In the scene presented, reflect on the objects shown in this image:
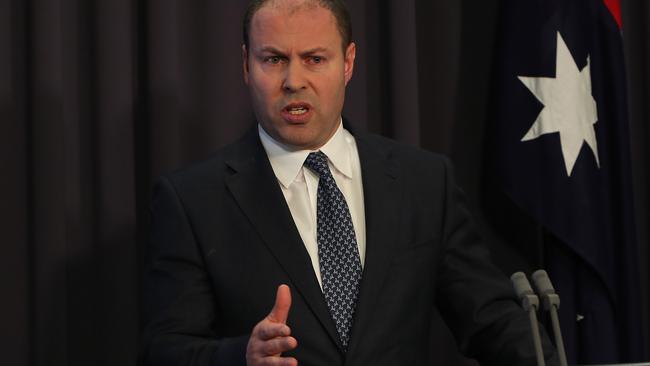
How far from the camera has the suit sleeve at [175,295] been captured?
214 centimetres

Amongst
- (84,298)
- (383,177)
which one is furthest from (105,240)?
(383,177)

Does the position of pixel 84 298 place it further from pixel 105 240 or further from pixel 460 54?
pixel 460 54

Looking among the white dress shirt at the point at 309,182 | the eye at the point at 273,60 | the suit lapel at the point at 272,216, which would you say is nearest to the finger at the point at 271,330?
the suit lapel at the point at 272,216

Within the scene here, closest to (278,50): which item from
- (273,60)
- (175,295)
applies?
(273,60)

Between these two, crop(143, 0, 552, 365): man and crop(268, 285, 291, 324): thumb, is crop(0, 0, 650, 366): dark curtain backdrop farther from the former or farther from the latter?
crop(268, 285, 291, 324): thumb

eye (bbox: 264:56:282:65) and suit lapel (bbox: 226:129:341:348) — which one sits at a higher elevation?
eye (bbox: 264:56:282:65)

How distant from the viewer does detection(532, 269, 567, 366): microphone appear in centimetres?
162

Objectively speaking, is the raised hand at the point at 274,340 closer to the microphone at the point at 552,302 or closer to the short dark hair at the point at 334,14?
the microphone at the point at 552,302

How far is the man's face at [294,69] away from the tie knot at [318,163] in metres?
0.03

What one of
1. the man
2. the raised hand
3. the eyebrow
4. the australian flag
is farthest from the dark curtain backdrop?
the raised hand

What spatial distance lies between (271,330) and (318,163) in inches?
24.6

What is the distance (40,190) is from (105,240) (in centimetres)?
23

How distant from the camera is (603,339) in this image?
9.58ft

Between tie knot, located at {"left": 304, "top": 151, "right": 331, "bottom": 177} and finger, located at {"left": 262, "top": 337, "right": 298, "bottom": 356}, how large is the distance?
60cm
